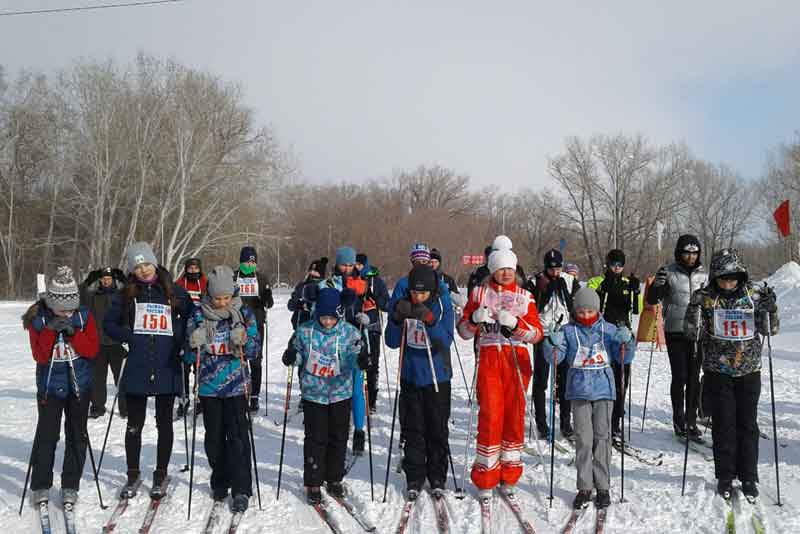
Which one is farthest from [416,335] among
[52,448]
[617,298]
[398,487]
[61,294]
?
[52,448]

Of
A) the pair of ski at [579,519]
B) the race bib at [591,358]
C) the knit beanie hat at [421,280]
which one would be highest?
the knit beanie hat at [421,280]

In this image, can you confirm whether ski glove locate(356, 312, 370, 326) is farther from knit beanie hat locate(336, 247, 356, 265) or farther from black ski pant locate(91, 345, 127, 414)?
black ski pant locate(91, 345, 127, 414)

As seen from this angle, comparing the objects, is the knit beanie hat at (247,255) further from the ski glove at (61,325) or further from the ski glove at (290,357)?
the ski glove at (290,357)

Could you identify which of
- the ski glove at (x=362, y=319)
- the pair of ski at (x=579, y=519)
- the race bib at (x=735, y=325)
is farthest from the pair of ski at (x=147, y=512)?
the race bib at (x=735, y=325)

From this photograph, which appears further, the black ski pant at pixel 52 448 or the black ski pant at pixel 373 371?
the black ski pant at pixel 373 371

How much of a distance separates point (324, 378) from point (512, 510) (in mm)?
1644

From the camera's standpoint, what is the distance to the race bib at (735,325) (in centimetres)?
445

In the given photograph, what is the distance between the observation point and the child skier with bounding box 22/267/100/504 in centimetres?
433

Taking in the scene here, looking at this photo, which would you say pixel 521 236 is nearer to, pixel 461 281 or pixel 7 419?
pixel 461 281

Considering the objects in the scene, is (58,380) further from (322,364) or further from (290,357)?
(322,364)

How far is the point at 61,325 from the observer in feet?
14.1

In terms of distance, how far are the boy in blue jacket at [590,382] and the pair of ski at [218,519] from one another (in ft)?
7.84

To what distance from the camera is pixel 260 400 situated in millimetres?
7863

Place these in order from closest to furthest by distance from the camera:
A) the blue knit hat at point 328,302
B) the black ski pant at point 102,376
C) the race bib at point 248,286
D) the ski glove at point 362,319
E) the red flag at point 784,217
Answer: the blue knit hat at point 328,302 → the ski glove at point 362,319 → the black ski pant at point 102,376 → the race bib at point 248,286 → the red flag at point 784,217
